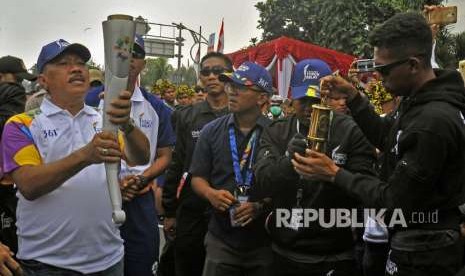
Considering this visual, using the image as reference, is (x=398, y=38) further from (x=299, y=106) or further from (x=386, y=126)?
(x=299, y=106)

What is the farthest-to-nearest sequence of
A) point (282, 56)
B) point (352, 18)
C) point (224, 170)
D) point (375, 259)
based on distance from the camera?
point (352, 18), point (282, 56), point (375, 259), point (224, 170)

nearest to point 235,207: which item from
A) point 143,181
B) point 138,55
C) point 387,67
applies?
point 143,181

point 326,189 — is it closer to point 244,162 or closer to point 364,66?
point 244,162

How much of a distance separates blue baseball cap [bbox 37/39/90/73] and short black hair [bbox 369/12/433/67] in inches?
64.9

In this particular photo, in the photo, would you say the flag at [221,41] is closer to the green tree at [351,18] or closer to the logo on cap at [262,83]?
the logo on cap at [262,83]

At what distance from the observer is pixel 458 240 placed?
3111mm

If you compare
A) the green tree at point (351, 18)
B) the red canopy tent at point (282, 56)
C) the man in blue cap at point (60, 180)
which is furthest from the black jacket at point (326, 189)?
the green tree at point (351, 18)

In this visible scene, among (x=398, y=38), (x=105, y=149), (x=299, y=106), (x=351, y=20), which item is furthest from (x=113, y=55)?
(x=351, y=20)

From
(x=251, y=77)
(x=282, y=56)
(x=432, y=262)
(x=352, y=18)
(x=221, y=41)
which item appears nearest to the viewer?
(x=432, y=262)

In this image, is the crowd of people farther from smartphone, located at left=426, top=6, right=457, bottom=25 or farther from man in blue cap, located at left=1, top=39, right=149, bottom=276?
smartphone, located at left=426, top=6, right=457, bottom=25

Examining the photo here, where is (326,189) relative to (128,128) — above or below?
below

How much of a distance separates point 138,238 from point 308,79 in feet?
5.48

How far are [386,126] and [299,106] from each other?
613 millimetres

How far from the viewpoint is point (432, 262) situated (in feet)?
9.89
